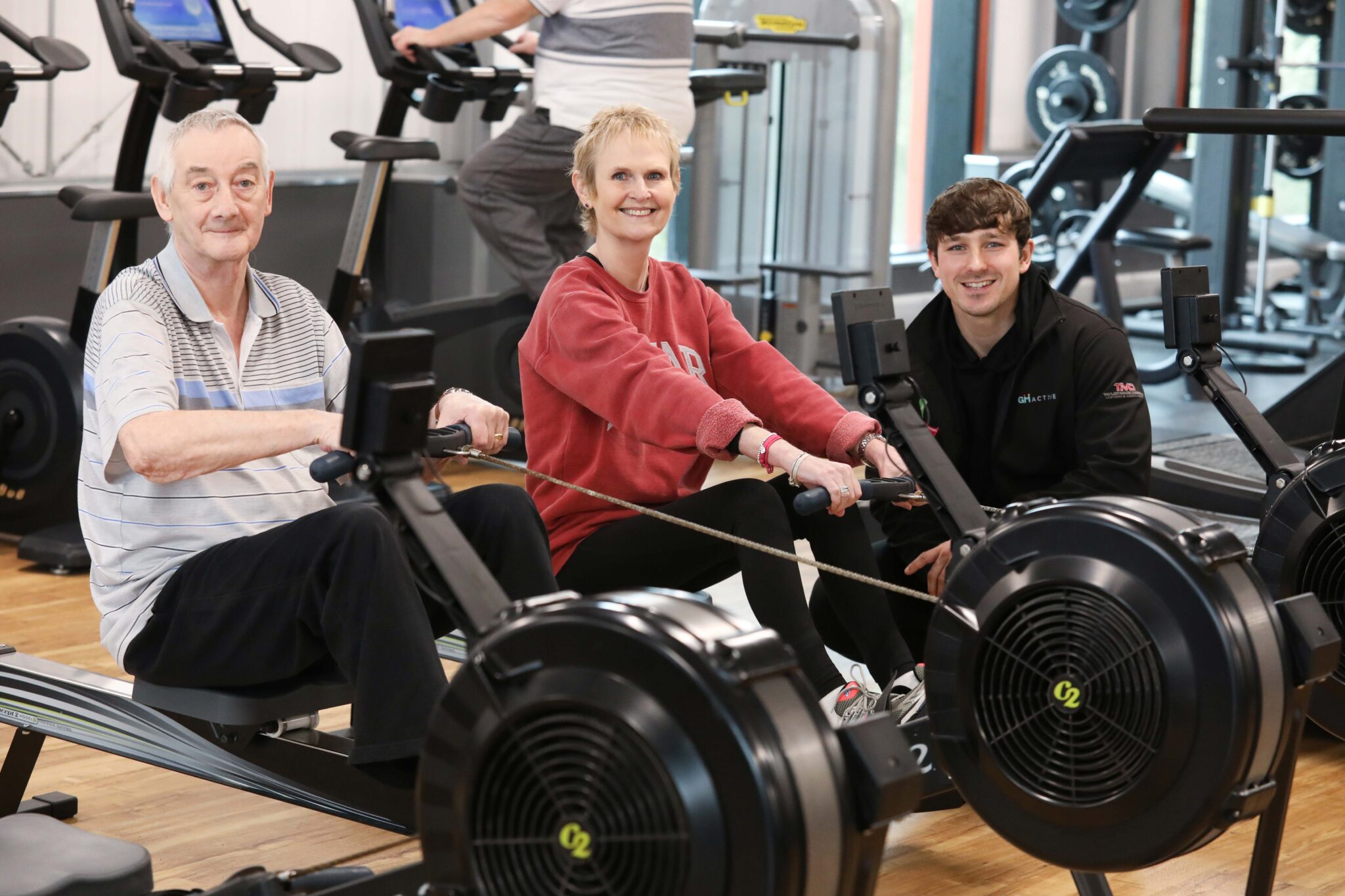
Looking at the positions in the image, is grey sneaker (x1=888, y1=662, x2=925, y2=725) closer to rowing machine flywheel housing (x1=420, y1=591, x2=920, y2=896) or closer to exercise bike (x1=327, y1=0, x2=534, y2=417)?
rowing machine flywheel housing (x1=420, y1=591, x2=920, y2=896)

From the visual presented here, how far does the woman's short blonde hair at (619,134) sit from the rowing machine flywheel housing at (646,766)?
1.12m

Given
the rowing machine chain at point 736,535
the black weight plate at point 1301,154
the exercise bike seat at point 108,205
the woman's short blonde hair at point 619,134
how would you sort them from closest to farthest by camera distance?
the rowing machine chain at point 736,535 < the woman's short blonde hair at point 619,134 < the exercise bike seat at point 108,205 < the black weight plate at point 1301,154

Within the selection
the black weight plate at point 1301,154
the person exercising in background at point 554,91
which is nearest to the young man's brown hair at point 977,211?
the person exercising in background at point 554,91

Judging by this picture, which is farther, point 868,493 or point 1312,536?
point 1312,536

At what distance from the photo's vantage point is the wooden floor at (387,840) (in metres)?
2.42

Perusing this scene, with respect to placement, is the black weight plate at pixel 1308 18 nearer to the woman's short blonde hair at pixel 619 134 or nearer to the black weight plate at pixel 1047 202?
the black weight plate at pixel 1047 202

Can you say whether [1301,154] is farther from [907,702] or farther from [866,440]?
[907,702]

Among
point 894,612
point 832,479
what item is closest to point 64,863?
point 832,479

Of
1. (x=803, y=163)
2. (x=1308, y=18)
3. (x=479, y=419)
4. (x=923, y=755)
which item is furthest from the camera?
(x=1308, y=18)

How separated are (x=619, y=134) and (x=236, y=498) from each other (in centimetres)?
81

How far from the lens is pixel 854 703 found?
2453mm

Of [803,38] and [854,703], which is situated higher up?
[803,38]

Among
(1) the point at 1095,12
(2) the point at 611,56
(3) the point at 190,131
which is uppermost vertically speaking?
(1) the point at 1095,12

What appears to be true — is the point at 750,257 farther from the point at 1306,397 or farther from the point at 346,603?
the point at 346,603
